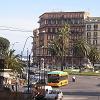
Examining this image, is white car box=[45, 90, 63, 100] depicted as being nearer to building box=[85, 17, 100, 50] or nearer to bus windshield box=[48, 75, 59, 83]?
bus windshield box=[48, 75, 59, 83]

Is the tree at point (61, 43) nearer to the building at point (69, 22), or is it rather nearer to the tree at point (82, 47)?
the tree at point (82, 47)

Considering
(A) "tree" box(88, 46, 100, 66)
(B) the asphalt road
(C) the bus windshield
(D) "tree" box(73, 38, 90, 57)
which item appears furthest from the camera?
(A) "tree" box(88, 46, 100, 66)

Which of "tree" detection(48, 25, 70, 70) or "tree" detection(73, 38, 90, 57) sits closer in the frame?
"tree" detection(73, 38, 90, 57)

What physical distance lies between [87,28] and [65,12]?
11358 mm

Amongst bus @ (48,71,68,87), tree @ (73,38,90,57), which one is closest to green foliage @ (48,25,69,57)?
tree @ (73,38,90,57)

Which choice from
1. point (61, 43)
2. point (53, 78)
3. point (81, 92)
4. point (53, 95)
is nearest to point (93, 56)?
point (61, 43)

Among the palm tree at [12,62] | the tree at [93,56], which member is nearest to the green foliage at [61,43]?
the tree at [93,56]

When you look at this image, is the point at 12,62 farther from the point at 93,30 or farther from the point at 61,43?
the point at 93,30

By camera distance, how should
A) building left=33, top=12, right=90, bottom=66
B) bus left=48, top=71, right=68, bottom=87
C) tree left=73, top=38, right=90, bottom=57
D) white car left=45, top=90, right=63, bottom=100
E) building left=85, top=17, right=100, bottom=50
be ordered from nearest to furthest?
white car left=45, top=90, right=63, bottom=100
bus left=48, top=71, right=68, bottom=87
tree left=73, top=38, right=90, bottom=57
building left=85, top=17, right=100, bottom=50
building left=33, top=12, right=90, bottom=66

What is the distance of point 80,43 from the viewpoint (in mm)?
161625

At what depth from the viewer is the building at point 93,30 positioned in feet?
618

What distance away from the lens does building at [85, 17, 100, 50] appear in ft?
618

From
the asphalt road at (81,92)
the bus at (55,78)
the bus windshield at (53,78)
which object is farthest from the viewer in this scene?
the bus at (55,78)

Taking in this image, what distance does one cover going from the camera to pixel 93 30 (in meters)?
191
